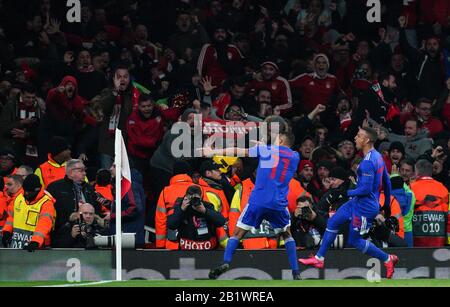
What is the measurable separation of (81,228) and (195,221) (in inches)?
53.4

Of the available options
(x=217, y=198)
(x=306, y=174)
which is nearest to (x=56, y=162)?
(x=217, y=198)

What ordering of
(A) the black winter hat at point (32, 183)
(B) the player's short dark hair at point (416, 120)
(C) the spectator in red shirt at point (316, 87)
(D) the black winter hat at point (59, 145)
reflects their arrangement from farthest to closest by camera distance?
(C) the spectator in red shirt at point (316, 87) → (B) the player's short dark hair at point (416, 120) → (D) the black winter hat at point (59, 145) → (A) the black winter hat at point (32, 183)

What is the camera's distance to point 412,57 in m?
22.9

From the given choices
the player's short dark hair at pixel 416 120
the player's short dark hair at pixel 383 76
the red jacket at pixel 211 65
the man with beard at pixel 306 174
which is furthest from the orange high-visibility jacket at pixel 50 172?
the player's short dark hair at pixel 383 76

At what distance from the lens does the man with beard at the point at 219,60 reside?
2191 cm

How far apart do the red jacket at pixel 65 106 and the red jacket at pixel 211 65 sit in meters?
2.17

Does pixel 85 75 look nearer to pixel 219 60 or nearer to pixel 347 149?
pixel 219 60

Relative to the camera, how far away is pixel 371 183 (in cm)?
1616

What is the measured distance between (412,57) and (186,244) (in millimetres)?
7060

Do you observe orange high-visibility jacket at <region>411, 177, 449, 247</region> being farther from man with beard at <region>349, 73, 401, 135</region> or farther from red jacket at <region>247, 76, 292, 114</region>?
red jacket at <region>247, 76, 292, 114</region>

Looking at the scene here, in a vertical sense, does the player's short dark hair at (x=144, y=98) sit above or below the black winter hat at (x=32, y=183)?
above

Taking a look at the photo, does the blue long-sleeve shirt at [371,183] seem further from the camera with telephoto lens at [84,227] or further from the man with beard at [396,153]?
the man with beard at [396,153]
